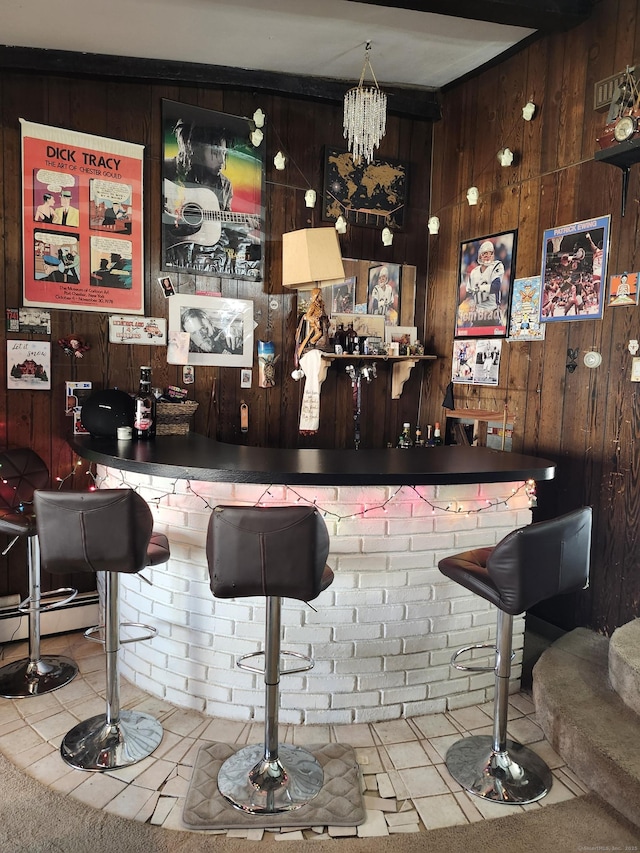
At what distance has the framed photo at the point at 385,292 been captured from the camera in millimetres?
3924

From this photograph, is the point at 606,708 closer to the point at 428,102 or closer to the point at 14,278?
the point at 14,278

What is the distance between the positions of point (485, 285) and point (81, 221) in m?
2.38

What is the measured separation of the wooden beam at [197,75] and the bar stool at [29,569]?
2.00m

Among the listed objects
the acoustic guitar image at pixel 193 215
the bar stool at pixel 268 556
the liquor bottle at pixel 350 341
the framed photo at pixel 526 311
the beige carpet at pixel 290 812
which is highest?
the acoustic guitar image at pixel 193 215

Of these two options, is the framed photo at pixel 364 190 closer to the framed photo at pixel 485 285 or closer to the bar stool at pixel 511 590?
the framed photo at pixel 485 285

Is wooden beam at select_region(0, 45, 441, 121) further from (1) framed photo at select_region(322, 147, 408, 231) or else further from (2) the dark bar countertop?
(2) the dark bar countertop

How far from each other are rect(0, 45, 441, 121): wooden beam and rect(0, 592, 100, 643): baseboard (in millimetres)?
2819

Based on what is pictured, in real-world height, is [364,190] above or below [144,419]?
above

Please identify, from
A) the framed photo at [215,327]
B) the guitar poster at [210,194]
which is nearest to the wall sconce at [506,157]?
the guitar poster at [210,194]

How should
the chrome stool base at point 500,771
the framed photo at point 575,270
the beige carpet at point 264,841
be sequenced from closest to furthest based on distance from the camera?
the beige carpet at point 264,841
the chrome stool base at point 500,771
the framed photo at point 575,270

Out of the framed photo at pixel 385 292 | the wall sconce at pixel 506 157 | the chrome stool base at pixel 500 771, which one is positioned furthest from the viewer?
the framed photo at pixel 385 292

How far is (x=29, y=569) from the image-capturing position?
8.75ft

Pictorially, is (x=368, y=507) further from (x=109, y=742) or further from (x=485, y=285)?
(x=485, y=285)

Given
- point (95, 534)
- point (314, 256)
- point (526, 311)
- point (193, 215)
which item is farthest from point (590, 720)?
point (193, 215)
